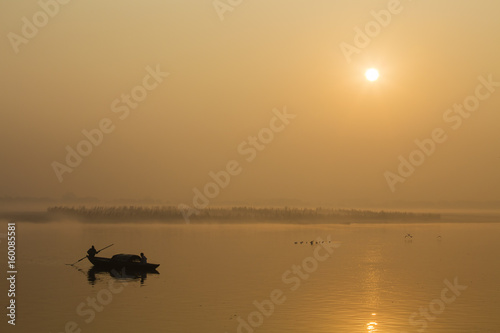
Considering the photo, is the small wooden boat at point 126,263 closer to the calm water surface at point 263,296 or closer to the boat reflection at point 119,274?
the boat reflection at point 119,274

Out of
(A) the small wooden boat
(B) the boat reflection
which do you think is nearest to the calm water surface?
(B) the boat reflection

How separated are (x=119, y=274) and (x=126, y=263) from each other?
1.60 metres

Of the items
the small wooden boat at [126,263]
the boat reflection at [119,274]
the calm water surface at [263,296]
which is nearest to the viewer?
the calm water surface at [263,296]

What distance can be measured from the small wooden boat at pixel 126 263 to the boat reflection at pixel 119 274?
36 centimetres

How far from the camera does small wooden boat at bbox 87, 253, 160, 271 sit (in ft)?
216

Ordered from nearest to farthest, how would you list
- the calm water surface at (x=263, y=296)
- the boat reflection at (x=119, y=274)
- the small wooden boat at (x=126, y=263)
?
1. the calm water surface at (x=263, y=296)
2. the boat reflection at (x=119, y=274)
3. the small wooden boat at (x=126, y=263)

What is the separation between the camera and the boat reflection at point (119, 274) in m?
63.5

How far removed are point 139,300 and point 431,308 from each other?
2255 centimetres

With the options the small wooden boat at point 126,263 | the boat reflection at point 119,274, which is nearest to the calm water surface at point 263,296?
the boat reflection at point 119,274

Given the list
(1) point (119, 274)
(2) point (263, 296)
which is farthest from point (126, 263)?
(2) point (263, 296)

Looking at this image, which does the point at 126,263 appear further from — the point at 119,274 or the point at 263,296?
the point at 263,296

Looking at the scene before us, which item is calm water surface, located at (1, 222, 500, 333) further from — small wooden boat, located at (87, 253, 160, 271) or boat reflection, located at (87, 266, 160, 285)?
small wooden boat, located at (87, 253, 160, 271)

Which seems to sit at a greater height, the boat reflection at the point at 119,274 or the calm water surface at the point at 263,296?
the boat reflection at the point at 119,274

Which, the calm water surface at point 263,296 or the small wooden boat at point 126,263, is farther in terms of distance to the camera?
the small wooden boat at point 126,263
